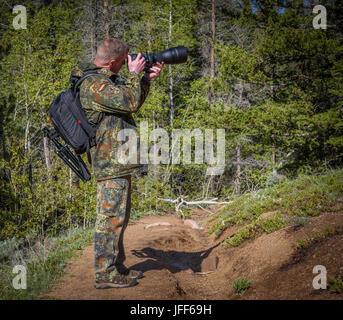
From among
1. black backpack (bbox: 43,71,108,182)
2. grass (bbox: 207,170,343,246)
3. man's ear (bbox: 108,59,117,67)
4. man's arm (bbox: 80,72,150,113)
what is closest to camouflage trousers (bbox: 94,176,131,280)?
black backpack (bbox: 43,71,108,182)

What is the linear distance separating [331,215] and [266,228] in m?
0.94

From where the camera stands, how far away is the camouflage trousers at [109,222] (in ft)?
9.89

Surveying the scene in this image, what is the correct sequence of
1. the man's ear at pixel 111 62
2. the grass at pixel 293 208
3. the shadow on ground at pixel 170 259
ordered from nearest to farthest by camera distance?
the man's ear at pixel 111 62
the shadow on ground at pixel 170 259
the grass at pixel 293 208

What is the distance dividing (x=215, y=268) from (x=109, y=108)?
310 cm

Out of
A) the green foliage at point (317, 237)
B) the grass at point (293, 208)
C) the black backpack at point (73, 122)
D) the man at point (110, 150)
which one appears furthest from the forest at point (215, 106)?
the black backpack at point (73, 122)

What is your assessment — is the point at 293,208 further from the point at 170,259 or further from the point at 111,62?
the point at 111,62

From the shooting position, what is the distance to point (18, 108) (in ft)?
38.5

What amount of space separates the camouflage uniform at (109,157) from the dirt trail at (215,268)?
1.45 ft

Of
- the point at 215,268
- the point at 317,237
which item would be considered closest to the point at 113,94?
the point at 317,237

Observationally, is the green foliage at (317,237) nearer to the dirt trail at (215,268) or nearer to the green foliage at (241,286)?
the dirt trail at (215,268)

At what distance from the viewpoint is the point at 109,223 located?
9.98 ft

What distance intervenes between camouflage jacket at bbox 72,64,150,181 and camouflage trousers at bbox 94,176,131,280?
11cm
